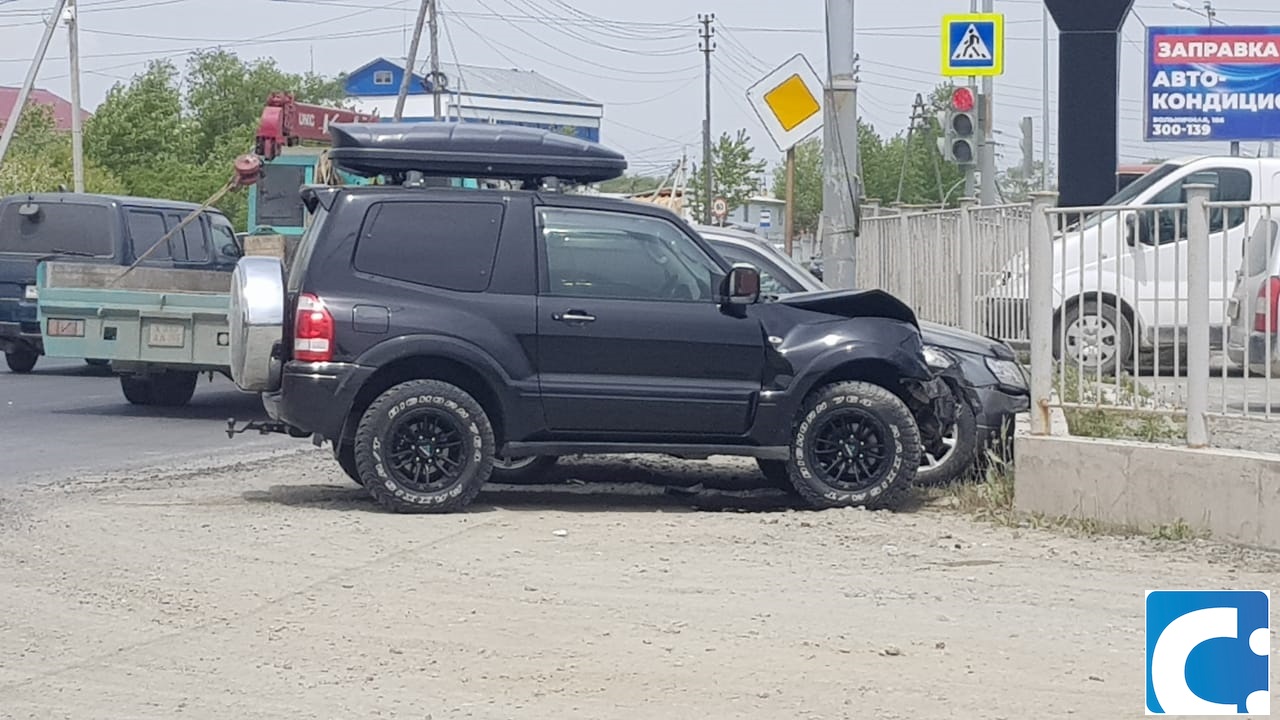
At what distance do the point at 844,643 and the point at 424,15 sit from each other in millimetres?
46247

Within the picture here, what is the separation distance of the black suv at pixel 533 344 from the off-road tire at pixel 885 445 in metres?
0.01

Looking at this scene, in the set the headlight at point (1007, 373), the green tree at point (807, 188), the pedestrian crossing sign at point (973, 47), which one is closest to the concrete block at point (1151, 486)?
the headlight at point (1007, 373)

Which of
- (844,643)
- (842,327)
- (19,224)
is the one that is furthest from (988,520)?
(19,224)

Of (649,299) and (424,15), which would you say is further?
(424,15)

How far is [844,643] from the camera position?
22.7 ft

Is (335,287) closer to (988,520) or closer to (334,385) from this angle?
(334,385)

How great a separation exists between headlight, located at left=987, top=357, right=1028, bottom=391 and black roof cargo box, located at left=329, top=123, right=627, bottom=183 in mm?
2857

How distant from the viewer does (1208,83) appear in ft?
121

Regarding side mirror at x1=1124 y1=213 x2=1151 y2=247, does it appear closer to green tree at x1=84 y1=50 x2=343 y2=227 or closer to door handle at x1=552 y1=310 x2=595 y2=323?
door handle at x1=552 y1=310 x2=595 y2=323

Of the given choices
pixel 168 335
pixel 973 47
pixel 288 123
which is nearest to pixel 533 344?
pixel 168 335

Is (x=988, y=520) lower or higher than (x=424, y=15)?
lower

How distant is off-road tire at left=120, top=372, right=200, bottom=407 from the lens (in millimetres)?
16516

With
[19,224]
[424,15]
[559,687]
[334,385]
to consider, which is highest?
[424,15]

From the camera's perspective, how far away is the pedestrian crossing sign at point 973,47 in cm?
1792
